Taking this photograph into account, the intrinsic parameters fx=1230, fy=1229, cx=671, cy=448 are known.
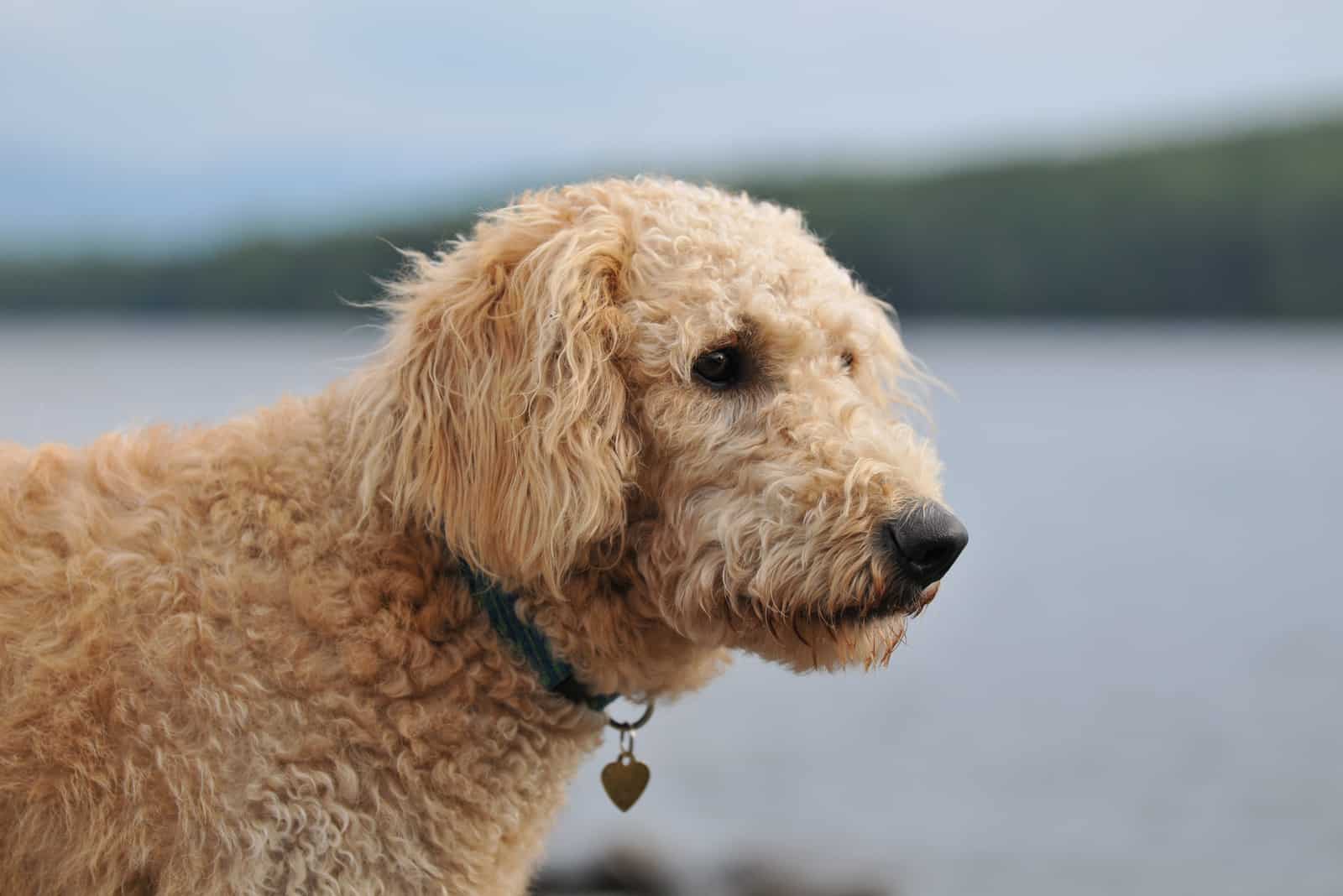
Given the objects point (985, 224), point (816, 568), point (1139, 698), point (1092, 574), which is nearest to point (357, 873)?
point (816, 568)

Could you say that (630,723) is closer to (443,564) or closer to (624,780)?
(624,780)

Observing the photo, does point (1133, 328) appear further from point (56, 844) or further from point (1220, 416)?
point (56, 844)

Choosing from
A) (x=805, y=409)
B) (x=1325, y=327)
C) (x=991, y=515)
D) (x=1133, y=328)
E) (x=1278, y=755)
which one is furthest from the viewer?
(x=1133, y=328)

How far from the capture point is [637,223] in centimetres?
321

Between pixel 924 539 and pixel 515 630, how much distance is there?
40.4 inches

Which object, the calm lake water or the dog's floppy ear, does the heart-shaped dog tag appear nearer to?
the dog's floppy ear

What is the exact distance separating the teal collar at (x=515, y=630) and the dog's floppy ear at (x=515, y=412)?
8 centimetres

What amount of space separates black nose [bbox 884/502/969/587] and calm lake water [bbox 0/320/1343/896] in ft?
5.50

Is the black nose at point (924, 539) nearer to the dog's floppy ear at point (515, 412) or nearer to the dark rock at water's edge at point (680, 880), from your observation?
the dog's floppy ear at point (515, 412)

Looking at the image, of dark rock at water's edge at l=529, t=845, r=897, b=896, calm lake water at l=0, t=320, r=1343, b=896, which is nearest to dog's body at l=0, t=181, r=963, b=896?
calm lake water at l=0, t=320, r=1343, b=896

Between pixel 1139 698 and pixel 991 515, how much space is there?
6.98m

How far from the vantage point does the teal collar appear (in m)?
3.05

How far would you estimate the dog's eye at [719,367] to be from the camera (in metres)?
3.06

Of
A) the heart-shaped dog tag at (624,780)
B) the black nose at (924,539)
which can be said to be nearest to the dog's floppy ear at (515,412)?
the black nose at (924,539)
